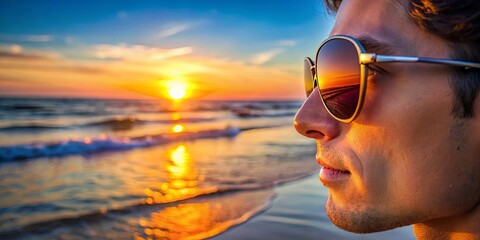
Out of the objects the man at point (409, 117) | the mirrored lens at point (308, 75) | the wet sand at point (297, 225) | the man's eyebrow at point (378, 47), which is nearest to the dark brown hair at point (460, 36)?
the man at point (409, 117)

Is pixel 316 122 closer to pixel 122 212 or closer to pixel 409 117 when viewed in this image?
pixel 409 117

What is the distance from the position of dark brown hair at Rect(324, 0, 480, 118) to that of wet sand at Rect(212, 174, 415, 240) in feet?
9.26

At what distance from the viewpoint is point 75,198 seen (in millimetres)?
5617

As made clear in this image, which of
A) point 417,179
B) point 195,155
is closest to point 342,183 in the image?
point 417,179

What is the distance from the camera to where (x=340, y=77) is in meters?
1.54

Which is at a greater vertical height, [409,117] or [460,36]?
[460,36]

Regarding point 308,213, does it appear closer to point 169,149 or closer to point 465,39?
point 465,39

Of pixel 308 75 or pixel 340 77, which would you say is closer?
pixel 340 77

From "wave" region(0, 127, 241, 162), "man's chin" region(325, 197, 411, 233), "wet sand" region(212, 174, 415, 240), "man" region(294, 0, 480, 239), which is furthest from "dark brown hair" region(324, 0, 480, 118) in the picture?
"wave" region(0, 127, 241, 162)

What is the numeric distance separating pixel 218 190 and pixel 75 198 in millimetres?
2170

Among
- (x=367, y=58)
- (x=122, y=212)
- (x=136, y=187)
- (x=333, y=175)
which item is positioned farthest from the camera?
(x=136, y=187)

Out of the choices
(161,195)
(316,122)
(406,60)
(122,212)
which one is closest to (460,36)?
(406,60)

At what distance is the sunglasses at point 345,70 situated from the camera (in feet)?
4.53

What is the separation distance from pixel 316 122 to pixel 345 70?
11.0 inches
